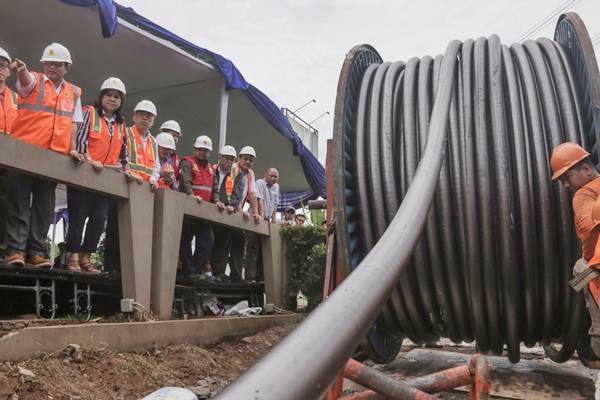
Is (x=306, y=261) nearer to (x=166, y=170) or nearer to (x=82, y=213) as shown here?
(x=166, y=170)

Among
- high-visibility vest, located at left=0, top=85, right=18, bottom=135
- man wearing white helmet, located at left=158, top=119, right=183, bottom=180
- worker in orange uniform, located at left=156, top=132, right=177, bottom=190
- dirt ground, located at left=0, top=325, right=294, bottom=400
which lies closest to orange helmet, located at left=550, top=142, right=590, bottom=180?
dirt ground, located at left=0, top=325, right=294, bottom=400

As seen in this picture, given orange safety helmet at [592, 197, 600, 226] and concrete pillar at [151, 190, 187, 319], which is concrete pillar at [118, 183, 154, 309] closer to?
concrete pillar at [151, 190, 187, 319]

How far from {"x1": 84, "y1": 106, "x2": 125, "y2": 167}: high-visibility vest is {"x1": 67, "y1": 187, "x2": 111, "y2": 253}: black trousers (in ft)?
1.41

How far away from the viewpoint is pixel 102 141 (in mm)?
4707

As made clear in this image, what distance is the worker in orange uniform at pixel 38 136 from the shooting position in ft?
12.4

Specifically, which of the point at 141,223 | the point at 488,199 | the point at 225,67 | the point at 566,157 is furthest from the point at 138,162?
the point at 225,67

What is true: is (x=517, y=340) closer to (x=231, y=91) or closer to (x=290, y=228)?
(x=290, y=228)

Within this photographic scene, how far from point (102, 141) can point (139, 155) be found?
0.46 meters

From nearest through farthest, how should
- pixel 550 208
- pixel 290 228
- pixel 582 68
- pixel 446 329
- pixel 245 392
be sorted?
pixel 245 392, pixel 550 208, pixel 582 68, pixel 446 329, pixel 290 228

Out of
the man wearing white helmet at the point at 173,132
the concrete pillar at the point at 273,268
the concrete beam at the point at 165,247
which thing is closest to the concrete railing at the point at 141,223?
the concrete beam at the point at 165,247

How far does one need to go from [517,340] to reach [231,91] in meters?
8.07

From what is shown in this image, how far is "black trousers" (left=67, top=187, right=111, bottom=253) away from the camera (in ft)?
14.2

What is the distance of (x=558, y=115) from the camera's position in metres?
3.36

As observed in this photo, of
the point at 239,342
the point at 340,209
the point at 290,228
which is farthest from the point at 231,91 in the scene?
the point at 340,209
